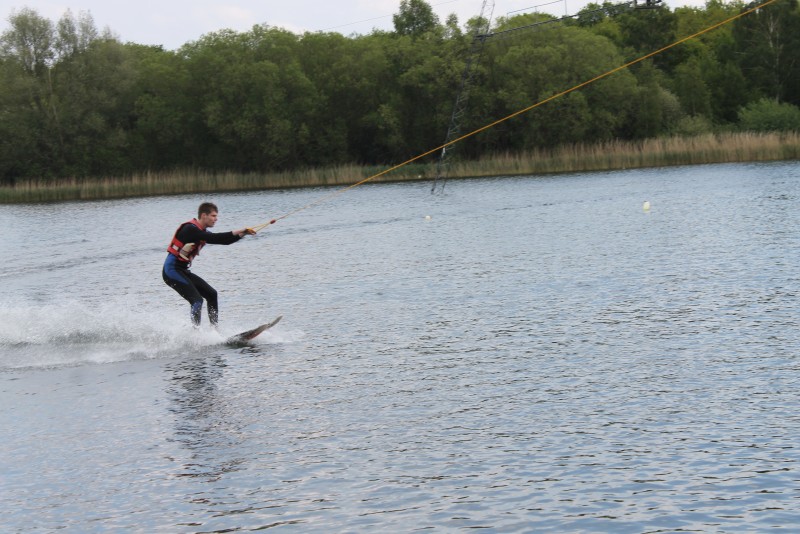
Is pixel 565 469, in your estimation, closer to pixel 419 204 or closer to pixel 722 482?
pixel 722 482

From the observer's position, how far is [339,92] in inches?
3226

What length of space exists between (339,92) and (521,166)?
92.3ft

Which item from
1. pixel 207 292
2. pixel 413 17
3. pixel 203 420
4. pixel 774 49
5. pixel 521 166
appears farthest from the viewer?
pixel 413 17

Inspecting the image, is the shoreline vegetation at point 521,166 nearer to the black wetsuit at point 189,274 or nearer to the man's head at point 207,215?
the black wetsuit at point 189,274

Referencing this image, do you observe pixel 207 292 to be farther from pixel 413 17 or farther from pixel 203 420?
pixel 413 17

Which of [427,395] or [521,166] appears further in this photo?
[521,166]

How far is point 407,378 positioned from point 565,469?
133 inches

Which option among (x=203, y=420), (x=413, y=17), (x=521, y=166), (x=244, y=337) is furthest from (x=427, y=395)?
(x=413, y=17)

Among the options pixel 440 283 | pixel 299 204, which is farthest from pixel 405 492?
pixel 299 204

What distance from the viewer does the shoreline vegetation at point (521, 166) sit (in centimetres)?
4919

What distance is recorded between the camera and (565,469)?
306 inches

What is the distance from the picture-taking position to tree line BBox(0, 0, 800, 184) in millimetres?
71062

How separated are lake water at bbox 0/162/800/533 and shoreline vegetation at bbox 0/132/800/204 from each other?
28.0 m

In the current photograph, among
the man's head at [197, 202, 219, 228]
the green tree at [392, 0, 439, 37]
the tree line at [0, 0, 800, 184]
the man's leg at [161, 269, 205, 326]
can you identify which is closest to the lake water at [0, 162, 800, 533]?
the man's leg at [161, 269, 205, 326]
